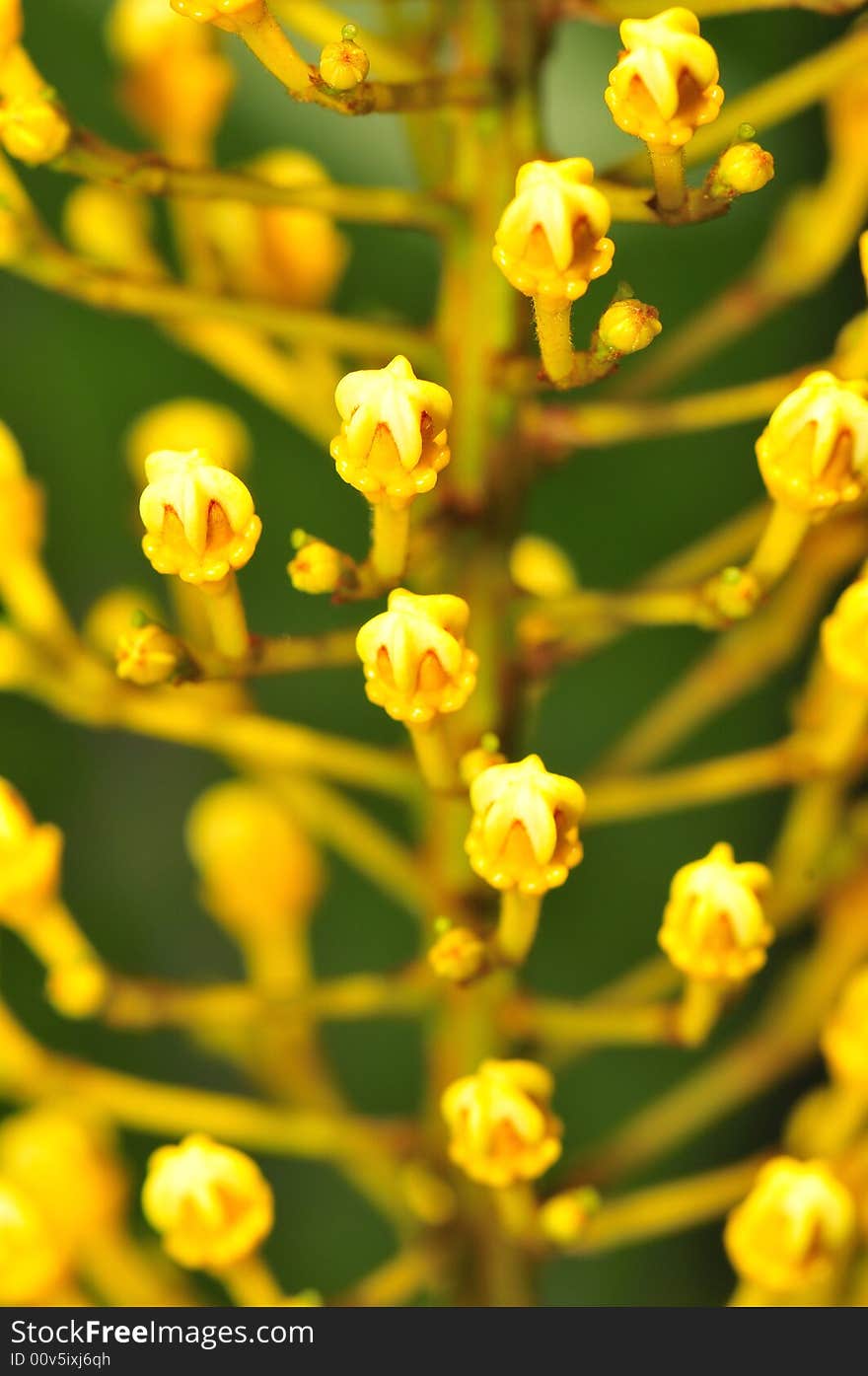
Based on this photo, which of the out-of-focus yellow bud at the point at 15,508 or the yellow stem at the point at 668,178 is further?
the out-of-focus yellow bud at the point at 15,508

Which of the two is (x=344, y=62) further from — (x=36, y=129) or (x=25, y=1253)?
(x=25, y=1253)

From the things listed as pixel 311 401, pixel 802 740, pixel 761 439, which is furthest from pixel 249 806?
pixel 761 439

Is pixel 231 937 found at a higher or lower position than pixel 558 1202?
higher

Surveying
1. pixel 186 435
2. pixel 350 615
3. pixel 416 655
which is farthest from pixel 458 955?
pixel 350 615

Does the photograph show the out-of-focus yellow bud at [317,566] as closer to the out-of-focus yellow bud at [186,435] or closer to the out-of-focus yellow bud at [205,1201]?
the out-of-focus yellow bud at [205,1201]

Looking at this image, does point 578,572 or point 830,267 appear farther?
point 578,572

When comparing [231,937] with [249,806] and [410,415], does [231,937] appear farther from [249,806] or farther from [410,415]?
[410,415]

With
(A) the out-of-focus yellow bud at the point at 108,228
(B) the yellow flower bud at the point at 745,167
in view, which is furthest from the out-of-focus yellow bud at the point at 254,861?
(B) the yellow flower bud at the point at 745,167
